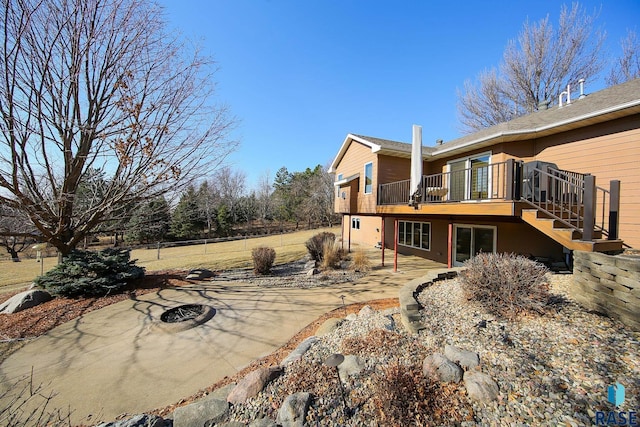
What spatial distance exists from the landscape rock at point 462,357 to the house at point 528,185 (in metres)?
3.46

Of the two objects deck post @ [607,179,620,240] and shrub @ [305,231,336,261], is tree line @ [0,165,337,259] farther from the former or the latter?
deck post @ [607,179,620,240]

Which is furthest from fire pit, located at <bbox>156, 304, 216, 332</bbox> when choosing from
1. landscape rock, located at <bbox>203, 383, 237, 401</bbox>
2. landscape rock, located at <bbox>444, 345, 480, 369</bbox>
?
landscape rock, located at <bbox>444, 345, 480, 369</bbox>

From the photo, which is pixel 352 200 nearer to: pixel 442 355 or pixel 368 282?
pixel 368 282

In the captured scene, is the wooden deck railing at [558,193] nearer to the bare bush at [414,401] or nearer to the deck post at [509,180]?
the deck post at [509,180]

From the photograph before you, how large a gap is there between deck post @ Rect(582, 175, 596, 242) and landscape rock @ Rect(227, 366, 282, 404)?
5.68m

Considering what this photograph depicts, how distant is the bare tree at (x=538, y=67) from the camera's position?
1338cm

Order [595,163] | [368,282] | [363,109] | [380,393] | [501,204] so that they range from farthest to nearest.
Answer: [363,109]
[368,282]
[595,163]
[501,204]
[380,393]

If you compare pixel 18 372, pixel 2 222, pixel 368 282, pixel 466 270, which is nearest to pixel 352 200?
pixel 368 282

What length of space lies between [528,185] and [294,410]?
6.57 metres

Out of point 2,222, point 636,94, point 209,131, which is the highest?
point 636,94

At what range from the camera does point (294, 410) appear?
228 cm

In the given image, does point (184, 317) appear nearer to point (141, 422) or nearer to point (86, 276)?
point (141, 422)

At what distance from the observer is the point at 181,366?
380cm

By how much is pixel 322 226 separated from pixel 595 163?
102 ft
